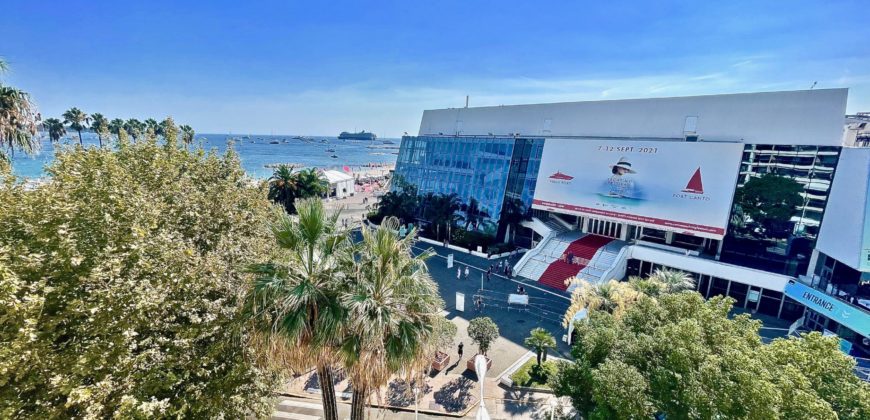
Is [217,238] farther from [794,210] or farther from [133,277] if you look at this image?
[794,210]

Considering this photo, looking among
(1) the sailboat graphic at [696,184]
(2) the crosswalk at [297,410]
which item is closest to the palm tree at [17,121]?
(2) the crosswalk at [297,410]

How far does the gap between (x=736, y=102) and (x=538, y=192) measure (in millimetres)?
14977

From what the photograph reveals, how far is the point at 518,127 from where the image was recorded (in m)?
37.1

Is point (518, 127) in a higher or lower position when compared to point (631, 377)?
higher

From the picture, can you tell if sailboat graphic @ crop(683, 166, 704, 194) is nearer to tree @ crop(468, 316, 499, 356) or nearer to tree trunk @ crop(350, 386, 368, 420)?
tree @ crop(468, 316, 499, 356)

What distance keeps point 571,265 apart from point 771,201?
1284 centimetres

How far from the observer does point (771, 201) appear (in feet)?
75.0

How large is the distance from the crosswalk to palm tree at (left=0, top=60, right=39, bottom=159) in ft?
49.8

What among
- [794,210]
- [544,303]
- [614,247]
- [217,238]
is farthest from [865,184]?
[217,238]

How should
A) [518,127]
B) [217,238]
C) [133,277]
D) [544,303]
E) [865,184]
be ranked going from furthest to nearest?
[518,127], [544,303], [865,184], [217,238], [133,277]

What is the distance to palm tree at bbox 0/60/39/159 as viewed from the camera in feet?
Result: 48.2

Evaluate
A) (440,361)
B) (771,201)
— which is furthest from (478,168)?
(440,361)

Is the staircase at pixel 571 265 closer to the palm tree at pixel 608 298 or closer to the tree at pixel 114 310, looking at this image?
the palm tree at pixel 608 298

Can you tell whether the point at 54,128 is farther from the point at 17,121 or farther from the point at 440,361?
the point at 440,361
